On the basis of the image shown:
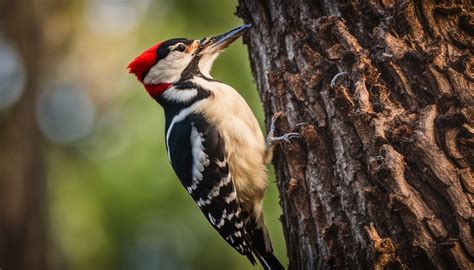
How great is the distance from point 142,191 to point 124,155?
524 millimetres

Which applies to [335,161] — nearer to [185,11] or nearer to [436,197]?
[436,197]

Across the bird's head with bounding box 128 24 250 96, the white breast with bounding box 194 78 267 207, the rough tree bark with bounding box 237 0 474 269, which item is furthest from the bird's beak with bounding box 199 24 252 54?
the rough tree bark with bounding box 237 0 474 269

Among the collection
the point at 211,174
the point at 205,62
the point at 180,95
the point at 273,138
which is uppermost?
the point at 205,62

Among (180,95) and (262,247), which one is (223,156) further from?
(262,247)

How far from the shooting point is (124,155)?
6.36 meters

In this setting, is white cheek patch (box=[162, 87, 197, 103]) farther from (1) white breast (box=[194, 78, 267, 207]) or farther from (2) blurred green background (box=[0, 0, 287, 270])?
(2) blurred green background (box=[0, 0, 287, 270])

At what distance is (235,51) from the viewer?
18.9 ft

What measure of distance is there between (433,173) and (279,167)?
109 cm

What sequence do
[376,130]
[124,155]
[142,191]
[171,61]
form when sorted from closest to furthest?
[376,130], [171,61], [142,191], [124,155]

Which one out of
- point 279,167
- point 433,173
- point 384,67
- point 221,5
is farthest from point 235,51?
point 433,173

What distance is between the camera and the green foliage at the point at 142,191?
6.05 metres

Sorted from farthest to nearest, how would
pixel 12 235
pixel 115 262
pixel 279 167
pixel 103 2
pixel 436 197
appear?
pixel 103 2 → pixel 115 262 → pixel 12 235 → pixel 279 167 → pixel 436 197

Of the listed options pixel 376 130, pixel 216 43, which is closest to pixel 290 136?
pixel 376 130

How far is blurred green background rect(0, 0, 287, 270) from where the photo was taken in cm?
604
